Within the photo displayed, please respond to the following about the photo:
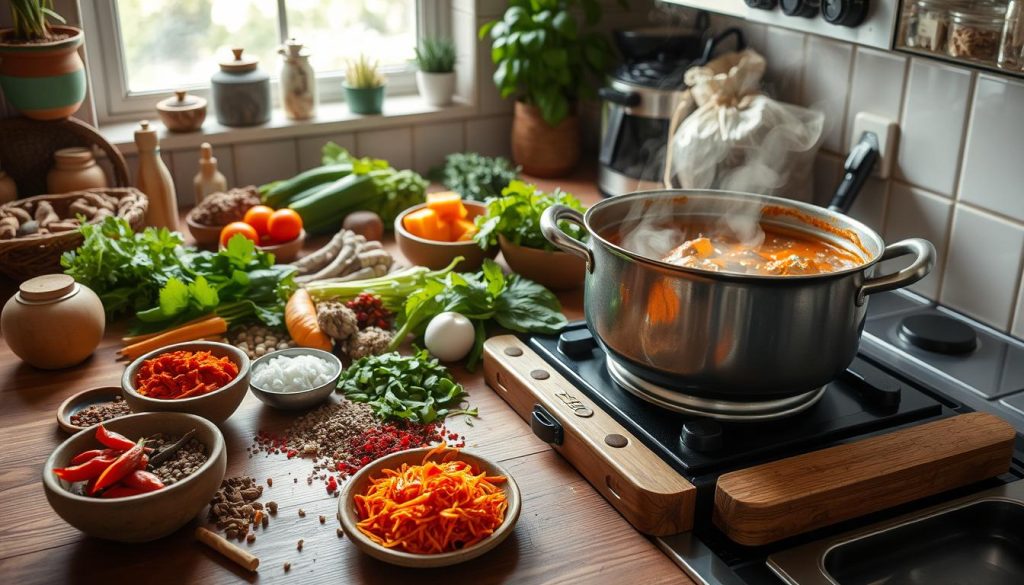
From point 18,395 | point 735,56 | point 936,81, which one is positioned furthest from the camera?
point 735,56

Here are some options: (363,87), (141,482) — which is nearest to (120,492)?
(141,482)

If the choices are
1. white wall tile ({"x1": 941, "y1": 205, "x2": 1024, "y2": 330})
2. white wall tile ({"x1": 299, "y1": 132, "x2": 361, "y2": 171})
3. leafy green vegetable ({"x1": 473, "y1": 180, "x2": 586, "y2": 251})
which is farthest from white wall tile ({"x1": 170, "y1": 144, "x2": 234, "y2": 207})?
white wall tile ({"x1": 941, "y1": 205, "x2": 1024, "y2": 330})

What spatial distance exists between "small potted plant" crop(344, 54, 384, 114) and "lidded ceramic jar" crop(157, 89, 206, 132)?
0.35 m

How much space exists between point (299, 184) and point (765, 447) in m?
1.22

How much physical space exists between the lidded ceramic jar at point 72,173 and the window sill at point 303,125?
5.1 inches

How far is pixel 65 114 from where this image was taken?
6.19 feet

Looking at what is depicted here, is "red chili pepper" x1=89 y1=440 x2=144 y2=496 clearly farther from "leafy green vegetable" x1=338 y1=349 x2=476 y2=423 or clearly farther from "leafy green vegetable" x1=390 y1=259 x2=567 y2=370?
"leafy green vegetable" x1=390 y1=259 x2=567 y2=370

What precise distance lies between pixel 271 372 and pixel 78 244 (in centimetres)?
55

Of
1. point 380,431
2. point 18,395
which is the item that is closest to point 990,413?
point 380,431

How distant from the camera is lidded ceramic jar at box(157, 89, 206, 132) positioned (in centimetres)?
204

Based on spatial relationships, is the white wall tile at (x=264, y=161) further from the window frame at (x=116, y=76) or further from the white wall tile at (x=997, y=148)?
the white wall tile at (x=997, y=148)

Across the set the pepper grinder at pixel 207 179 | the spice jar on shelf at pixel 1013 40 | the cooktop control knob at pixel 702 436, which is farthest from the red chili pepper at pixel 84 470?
the spice jar on shelf at pixel 1013 40

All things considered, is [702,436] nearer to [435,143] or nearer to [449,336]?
[449,336]

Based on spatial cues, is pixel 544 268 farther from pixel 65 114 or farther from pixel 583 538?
pixel 65 114
